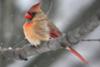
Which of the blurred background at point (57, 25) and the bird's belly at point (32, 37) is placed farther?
the blurred background at point (57, 25)

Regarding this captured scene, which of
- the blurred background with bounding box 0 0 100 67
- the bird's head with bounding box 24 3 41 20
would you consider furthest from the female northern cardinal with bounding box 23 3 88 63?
the blurred background with bounding box 0 0 100 67

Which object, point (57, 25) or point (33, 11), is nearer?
point (33, 11)

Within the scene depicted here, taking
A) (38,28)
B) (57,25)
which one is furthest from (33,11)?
(57,25)

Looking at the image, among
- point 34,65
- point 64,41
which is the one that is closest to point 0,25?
point 34,65

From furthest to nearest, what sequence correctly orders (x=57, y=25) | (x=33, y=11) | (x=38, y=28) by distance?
(x=57, y=25) < (x=38, y=28) < (x=33, y=11)

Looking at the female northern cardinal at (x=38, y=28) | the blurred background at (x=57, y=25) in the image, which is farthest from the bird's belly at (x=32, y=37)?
the blurred background at (x=57, y=25)

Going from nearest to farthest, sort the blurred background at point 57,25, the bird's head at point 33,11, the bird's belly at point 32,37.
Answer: the bird's head at point 33,11 < the bird's belly at point 32,37 < the blurred background at point 57,25

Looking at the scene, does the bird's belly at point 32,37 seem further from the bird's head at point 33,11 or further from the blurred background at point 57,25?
the blurred background at point 57,25

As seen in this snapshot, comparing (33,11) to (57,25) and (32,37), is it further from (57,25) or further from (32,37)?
(57,25)

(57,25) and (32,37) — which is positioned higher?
(57,25)
